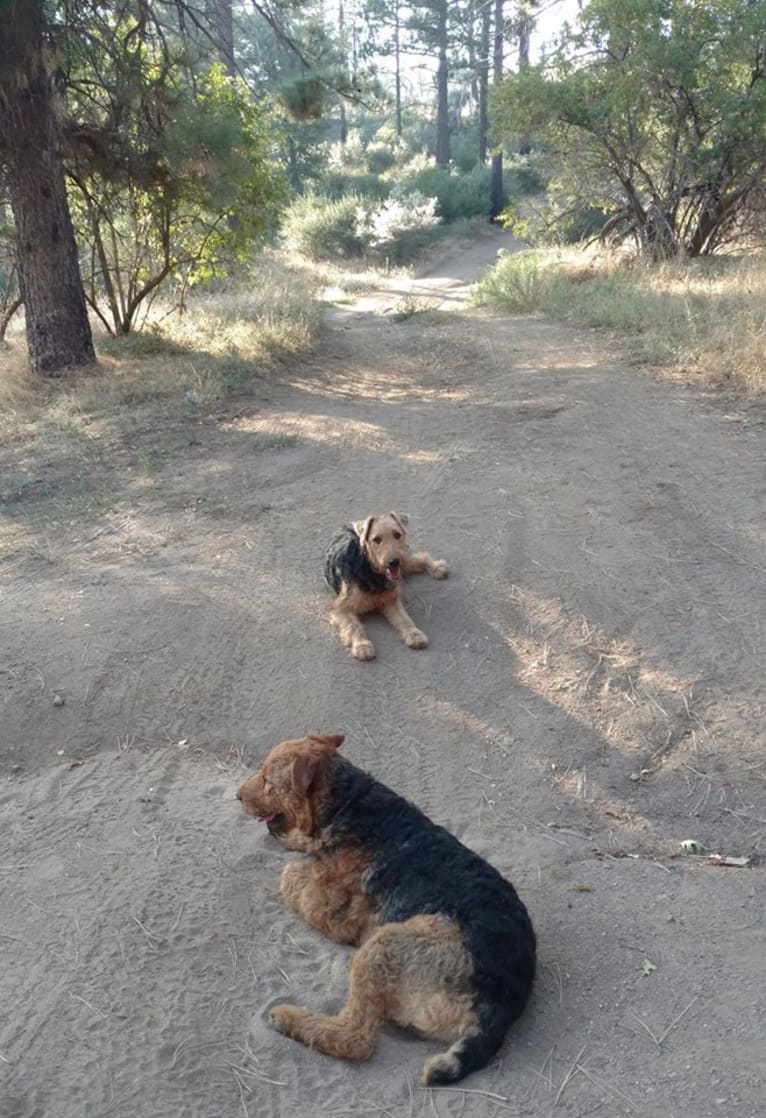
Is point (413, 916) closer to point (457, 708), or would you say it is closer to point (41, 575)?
point (457, 708)

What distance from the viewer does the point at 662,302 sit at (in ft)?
41.8

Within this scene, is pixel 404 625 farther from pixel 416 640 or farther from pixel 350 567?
pixel 350 567

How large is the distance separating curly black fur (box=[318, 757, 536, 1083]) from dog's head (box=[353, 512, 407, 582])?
185cm

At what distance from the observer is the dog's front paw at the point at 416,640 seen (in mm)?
5516

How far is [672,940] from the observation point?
11.2 ft

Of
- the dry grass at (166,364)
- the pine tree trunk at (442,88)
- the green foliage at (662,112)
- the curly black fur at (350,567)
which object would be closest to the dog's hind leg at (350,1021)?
the curly black fur at (350,567)

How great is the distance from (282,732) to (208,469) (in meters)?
4.19

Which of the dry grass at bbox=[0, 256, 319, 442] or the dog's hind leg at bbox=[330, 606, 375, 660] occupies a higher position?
the dry grass at bbox=[0, 256, 319, 442]

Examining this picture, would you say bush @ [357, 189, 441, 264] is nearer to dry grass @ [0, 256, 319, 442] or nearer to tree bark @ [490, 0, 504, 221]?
tree bark @ [490, 0, 504, 221]

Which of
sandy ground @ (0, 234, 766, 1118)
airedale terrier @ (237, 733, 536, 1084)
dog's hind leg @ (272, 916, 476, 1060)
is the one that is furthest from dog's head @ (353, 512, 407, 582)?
dog's hind leg @ (272, 916, 476, 1060)

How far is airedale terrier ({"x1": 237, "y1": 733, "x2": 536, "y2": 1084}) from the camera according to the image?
9.70 ft

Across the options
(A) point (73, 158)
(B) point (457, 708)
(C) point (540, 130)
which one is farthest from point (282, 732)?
(C) point (540, 130)

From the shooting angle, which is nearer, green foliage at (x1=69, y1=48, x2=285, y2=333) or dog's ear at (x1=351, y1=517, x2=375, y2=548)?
dog's ear at (x1=351, y1=517, x2=375, y2=548)

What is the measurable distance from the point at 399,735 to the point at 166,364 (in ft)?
28.7
